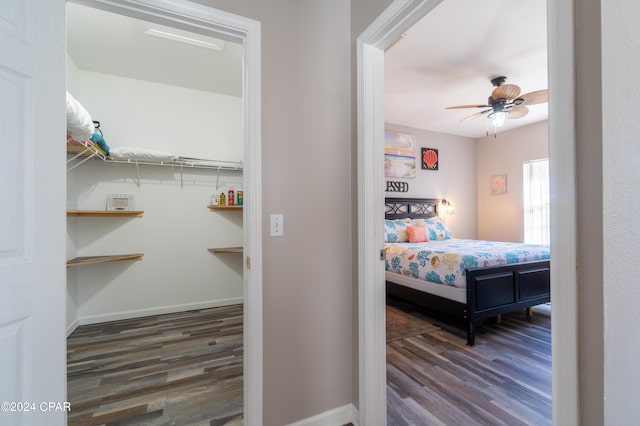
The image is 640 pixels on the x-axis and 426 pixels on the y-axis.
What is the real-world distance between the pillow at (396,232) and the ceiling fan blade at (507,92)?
7.35 ft

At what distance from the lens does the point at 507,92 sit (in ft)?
9.55

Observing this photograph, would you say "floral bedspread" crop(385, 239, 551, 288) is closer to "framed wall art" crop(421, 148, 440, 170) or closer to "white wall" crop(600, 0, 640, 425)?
"white wall" crop(600, 0, 640, 425)

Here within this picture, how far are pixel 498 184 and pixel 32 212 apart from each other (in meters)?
6.64

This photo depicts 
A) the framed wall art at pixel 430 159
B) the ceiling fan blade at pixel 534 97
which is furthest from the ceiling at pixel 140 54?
the framed wall art at pixel 430 159

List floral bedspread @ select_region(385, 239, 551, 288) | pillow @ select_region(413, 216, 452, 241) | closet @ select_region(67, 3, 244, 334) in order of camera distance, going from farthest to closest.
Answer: pillow @ select_region(413, 216, 452, 241) < closet @ select_region(67, 3, 244, 334) < floral bedspread @ select_region(385, 239, 551, 288)

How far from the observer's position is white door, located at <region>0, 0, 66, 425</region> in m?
0.89

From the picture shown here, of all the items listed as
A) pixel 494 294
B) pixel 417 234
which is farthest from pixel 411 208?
pixel 494 294

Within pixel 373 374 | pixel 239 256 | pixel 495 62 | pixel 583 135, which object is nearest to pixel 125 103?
pixel 239 256

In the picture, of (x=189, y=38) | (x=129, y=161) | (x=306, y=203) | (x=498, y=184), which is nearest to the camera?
(x=306, y=203)

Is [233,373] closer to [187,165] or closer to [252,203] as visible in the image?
[252,203]

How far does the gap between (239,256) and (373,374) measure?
260 centimetres

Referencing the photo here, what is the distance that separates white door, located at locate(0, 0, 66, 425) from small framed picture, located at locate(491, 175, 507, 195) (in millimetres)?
6492

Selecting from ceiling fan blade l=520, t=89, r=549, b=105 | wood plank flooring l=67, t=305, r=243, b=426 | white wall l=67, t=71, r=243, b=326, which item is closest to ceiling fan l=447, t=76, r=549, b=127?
ceiling fan blade l=520, t=89, r=549, b=105

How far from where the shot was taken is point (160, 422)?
158cm
